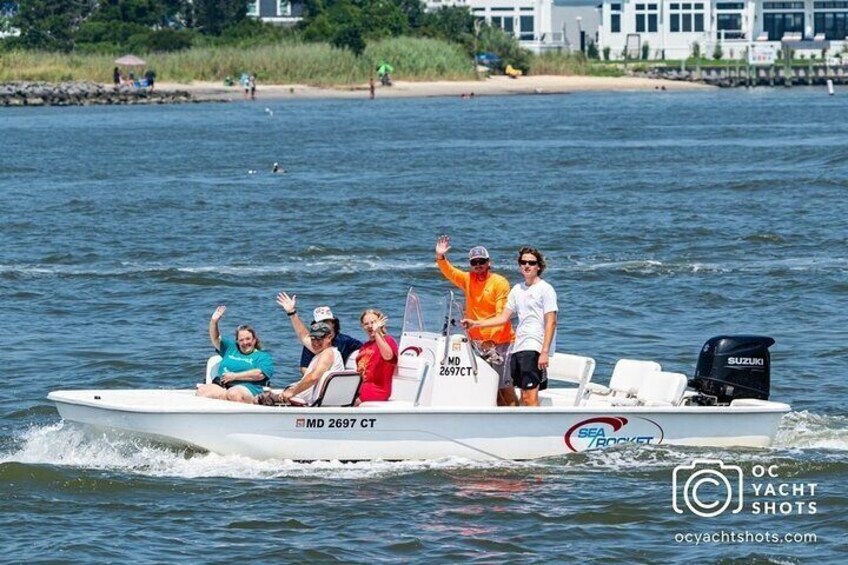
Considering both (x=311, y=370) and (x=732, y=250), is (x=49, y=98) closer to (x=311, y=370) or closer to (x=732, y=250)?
(x=732, y=250)

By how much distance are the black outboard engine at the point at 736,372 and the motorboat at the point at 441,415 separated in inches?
0.4

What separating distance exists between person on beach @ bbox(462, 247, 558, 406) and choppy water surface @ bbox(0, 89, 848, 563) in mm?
841

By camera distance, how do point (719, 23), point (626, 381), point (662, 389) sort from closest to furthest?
point (662, 389)
point (626, 381)
point (719, 23)

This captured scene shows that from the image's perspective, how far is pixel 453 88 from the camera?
388 feet

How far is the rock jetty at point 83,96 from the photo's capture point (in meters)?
103

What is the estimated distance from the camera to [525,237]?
110ft

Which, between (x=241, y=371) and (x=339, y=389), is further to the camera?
(x=241, y=371)

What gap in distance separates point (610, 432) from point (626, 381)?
975 millimetres

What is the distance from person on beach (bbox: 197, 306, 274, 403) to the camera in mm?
15111

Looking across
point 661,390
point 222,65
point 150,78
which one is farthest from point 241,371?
point 222,65

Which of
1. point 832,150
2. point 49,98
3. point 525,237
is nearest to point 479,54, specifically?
point 49,98

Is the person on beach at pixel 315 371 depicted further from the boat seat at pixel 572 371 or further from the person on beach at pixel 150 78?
the person on beach at pixel 150 78

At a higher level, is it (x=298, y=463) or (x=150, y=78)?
(x=150, y=78)

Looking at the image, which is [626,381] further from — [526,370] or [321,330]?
[321,330]
